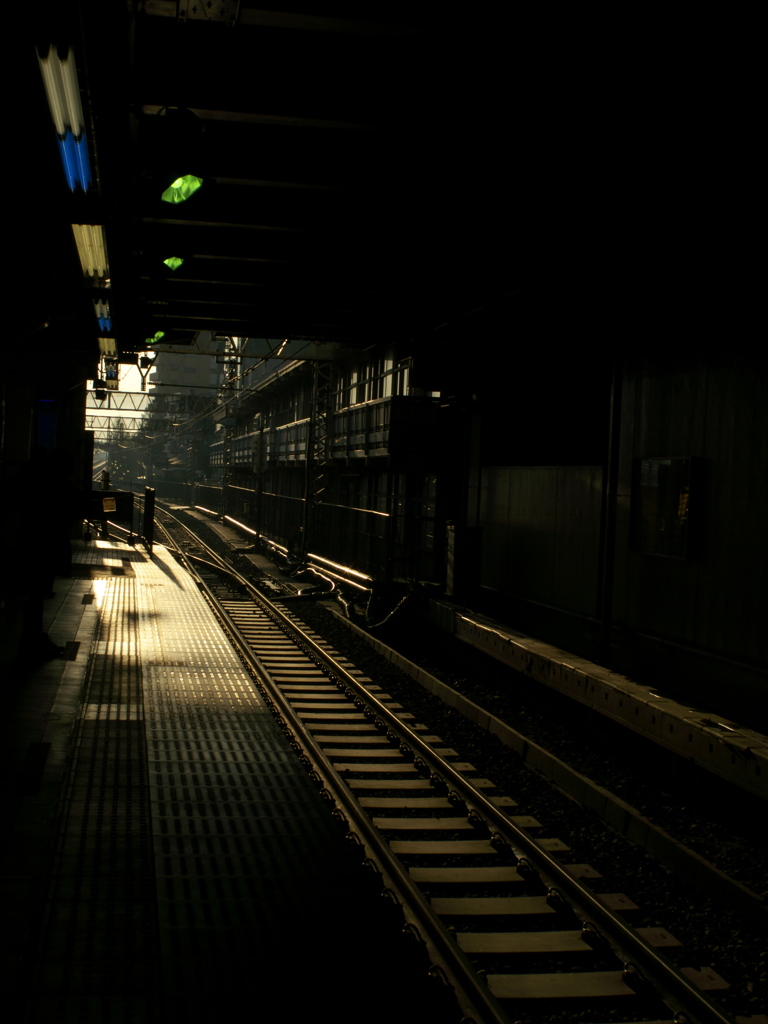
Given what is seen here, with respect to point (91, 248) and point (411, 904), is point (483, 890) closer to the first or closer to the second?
point (411, 904)

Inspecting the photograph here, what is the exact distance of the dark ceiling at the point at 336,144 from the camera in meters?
4.79

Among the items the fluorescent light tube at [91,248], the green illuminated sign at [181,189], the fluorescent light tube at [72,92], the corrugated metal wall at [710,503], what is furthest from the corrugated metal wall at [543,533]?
the fluorescent light tube at [72,92]

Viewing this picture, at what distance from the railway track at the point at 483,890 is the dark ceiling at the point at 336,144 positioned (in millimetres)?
4263

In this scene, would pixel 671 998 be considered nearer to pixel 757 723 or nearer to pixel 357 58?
pixel 757 723

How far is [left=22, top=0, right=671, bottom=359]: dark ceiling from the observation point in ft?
15.7

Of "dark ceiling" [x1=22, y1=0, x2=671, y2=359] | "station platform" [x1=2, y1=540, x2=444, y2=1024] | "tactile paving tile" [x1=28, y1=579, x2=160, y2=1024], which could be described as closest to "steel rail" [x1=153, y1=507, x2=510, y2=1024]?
"station platform" [x1=2, y1=540, x2=444, y2=1024]

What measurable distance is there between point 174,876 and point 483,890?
1624 millimetres

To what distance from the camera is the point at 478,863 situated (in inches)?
197

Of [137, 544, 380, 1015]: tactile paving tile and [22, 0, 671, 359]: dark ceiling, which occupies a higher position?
[22, 0, 671, 359]: dark ceiling

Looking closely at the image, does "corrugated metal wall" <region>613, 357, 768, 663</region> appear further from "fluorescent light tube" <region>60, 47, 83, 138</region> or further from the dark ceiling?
"fluorescent light tube" <region>60, 47, 83, 138</region>

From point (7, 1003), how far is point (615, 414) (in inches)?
270

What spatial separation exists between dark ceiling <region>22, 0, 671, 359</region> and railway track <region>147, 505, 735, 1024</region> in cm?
426

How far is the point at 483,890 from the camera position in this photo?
4637 mm

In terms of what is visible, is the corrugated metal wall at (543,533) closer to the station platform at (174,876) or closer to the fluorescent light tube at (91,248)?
the station platform at (174,876)
